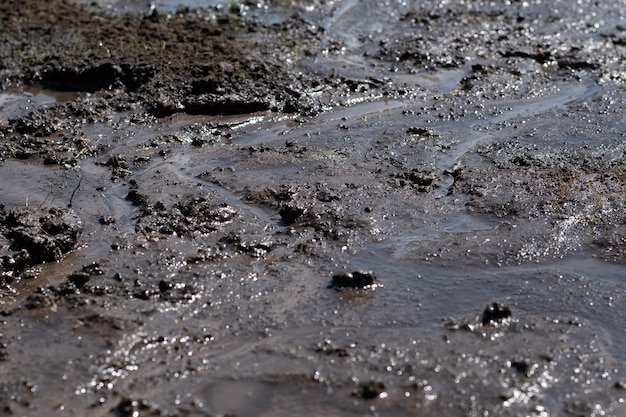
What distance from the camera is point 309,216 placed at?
6473 millimetres

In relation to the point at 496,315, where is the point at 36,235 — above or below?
→ above

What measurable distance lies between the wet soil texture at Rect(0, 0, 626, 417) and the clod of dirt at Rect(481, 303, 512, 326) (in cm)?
2

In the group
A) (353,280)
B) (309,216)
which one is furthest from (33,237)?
(353,280)

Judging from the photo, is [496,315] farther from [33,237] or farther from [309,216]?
[33,237]

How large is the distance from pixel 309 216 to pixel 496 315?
5.68 ft

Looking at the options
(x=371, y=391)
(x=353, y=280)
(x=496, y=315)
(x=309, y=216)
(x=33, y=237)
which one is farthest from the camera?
(x=309, y=216)

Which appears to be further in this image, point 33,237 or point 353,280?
point 33,237

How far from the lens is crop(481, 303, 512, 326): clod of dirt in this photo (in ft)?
17.5

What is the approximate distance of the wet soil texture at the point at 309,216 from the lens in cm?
484

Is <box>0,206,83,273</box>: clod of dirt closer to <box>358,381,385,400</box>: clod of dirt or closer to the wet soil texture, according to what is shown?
the wet soil texture

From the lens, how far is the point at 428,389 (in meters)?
4.75

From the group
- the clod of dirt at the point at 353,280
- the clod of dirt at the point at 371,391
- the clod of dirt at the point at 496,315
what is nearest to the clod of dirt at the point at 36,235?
the clod of dirt at the point at 353,280

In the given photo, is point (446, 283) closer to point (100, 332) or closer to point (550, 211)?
point (550, 211)

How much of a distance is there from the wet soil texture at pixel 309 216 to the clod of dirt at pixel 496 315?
0.02 meters
